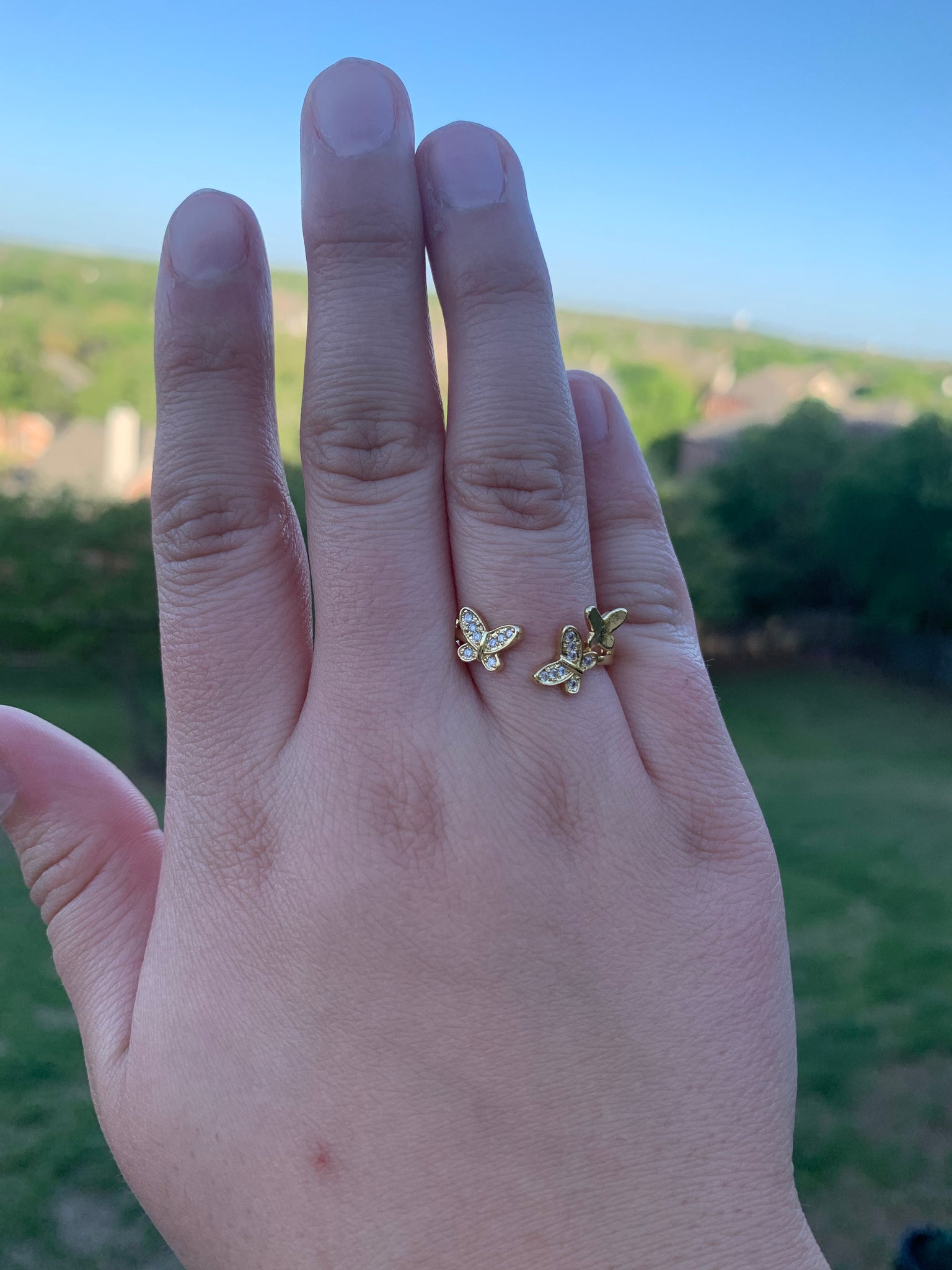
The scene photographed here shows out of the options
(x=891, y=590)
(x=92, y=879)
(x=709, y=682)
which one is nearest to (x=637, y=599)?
(x=709, y=682)

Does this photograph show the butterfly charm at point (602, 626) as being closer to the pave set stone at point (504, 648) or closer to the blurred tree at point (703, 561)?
the pave set stone at point (504, 648)

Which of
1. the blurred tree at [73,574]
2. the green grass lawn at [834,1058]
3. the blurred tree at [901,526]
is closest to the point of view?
the green grass lawn at [834,1058]

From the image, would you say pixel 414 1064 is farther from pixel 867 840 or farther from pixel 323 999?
pixel 867 840

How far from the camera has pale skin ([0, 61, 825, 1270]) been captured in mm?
955

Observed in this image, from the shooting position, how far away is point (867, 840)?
8.03m

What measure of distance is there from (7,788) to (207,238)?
80 centimetres

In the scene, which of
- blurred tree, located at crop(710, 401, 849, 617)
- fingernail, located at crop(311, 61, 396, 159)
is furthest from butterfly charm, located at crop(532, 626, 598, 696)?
blurred tree, located at crop(710, 401, 849, 617)

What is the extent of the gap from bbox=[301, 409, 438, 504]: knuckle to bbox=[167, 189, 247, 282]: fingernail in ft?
0.69

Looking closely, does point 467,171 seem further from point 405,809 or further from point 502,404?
point 405,809

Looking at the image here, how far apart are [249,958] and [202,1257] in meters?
0.34

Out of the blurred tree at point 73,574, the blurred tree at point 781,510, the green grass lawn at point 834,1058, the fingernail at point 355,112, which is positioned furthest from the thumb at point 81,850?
the blurred tree at point 781,510

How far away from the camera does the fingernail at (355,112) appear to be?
1.01 m

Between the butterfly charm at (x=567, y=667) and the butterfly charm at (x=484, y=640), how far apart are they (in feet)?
0.17

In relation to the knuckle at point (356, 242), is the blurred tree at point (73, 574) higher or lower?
lower
